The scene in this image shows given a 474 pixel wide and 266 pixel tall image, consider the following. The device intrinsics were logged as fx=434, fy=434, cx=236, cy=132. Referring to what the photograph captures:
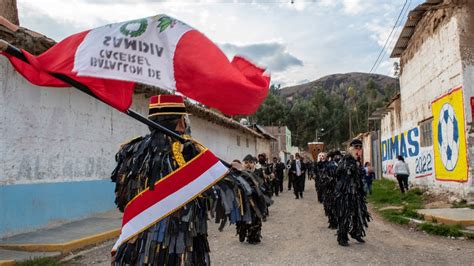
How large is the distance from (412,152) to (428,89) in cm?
334

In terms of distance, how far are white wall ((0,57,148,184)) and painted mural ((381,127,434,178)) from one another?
998cm

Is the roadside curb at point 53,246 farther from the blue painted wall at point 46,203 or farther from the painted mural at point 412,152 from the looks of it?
the painted mural at point 412,152

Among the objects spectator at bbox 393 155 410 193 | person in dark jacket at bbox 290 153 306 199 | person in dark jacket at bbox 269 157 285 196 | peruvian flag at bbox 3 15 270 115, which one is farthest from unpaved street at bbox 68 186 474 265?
person in dark jacket at bbox 269 157 285 196

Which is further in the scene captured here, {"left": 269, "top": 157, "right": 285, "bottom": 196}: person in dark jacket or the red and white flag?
{"left": 269, "top": 157, "right": 285, "bottom": 196}: person in dark jacket

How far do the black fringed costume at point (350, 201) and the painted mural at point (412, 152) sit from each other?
7.65 m

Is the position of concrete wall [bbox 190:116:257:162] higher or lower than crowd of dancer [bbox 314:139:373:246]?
higher

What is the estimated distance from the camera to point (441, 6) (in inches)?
460

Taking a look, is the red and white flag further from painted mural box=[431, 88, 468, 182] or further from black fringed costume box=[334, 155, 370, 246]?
painted mural box=[431, 88, 468, 182]

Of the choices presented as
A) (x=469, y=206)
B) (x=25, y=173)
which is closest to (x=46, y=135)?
(x=25, y=173)

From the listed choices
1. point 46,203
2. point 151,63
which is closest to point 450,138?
point 46,203

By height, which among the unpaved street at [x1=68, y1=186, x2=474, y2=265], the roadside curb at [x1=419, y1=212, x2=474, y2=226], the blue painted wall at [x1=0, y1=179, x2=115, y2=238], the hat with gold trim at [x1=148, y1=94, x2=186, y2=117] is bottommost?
the unpaved street at [x1=68, y1=186, x2=474, y2=265]

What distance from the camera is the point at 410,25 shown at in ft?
50.5

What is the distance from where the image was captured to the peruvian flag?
85.7 inches

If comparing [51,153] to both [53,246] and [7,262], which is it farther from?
[7,262]
